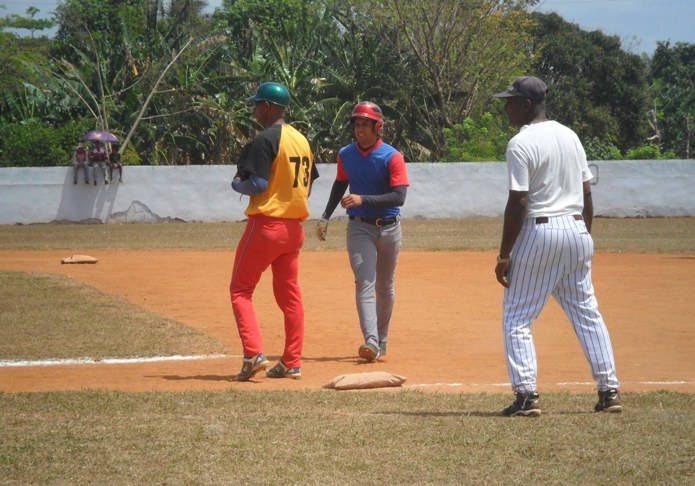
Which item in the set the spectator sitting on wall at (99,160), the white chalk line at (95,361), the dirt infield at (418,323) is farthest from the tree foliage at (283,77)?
the white chalk line at (95,361)

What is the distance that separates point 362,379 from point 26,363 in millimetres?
2866

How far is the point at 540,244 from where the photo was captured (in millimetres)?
5902

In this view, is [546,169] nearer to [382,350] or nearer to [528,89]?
[528,89]

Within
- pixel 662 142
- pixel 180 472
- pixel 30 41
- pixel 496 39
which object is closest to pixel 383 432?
pixel 180 472

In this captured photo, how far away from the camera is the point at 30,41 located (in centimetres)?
5300

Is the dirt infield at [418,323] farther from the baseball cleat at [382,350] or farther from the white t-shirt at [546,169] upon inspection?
the white t-shirt at [546,169]

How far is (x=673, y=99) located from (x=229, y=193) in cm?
3672

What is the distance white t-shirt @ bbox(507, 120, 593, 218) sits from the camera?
5840mm

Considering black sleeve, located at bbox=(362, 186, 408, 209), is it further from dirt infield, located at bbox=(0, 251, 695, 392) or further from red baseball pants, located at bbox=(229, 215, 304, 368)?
dirt infield, located at bbox=(0, 251, 695, 392)

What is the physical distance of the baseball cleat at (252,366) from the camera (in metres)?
7.54

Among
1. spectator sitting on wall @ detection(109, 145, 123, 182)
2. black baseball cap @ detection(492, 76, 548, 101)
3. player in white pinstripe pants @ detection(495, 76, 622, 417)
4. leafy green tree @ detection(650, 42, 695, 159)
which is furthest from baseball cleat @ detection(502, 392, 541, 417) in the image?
leafy green tree @ detection(650, 42, 695, 159)

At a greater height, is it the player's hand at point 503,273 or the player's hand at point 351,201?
the player's hand at point 351,201

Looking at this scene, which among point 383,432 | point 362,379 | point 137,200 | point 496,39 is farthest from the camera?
point 496,39

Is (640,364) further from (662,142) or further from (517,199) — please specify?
(662,142)
